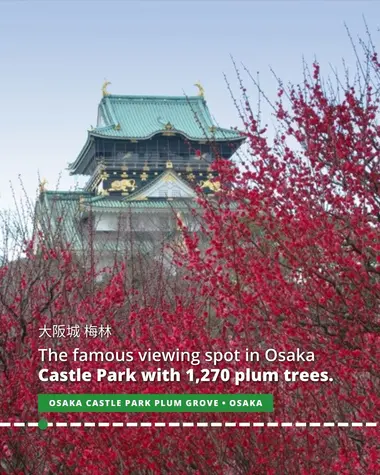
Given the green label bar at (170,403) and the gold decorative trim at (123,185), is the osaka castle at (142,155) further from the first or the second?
the green label bar at (170,403)

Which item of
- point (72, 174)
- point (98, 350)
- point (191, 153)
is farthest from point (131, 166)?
point (98, 350)

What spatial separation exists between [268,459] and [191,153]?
120 feet

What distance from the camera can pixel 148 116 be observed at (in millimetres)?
43375

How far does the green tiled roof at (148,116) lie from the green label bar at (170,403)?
36.1 meters

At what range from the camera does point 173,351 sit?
5137 mm

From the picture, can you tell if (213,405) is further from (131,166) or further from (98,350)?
(131,166)

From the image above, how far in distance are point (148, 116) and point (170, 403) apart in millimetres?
39244

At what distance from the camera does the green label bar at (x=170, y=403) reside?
489 centimetres

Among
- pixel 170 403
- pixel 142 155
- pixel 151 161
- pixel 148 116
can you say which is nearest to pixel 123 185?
pixel 151 161

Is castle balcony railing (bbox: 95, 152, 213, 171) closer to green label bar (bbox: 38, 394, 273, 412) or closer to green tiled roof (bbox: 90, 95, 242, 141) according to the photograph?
green tiled roof (bbox: 90, 95, 242, 141)

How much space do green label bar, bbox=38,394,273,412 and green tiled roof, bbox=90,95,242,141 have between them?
118ft

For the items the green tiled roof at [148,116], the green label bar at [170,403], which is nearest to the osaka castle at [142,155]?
the green tiled roof at [148,116]

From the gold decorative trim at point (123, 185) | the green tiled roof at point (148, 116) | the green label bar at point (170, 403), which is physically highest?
the green tiled roof at point (148, 116)

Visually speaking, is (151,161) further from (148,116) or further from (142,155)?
(148,116)
